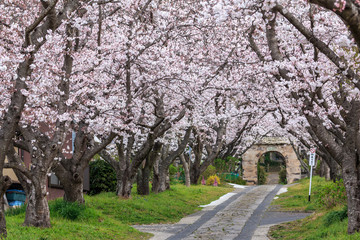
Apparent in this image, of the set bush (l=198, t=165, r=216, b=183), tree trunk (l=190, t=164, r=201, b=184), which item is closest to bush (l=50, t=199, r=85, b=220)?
tree trunk (l=190, t=164, r=201, b=184)

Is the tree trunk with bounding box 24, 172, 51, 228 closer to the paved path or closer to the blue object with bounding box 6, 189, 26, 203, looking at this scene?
the paved path

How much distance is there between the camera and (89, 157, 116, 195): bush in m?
22.9

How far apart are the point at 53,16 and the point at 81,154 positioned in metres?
6.46

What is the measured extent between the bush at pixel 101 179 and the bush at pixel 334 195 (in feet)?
37.5

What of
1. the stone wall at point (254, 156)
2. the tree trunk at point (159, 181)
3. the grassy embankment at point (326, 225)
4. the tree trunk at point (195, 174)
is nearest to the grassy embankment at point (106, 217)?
the tree trunk at point (159, 181)

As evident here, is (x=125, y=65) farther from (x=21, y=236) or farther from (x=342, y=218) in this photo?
(x=342, y=218)

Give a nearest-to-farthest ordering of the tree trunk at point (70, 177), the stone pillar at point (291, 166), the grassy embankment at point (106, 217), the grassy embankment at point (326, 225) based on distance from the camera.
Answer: the grassy embankment at point (326, 225), the grassy embankment at point (106, 217), the tree trunk at point (70, 177), the stone pillar at point (291, 166)

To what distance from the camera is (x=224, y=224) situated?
15.6 metres

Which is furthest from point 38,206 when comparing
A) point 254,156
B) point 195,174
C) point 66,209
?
point 254,156

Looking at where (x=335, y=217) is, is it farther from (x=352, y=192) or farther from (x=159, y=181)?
(x=159, y=181)

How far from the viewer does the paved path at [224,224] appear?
13266 millimetres

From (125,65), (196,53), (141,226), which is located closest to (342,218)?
(141,226)

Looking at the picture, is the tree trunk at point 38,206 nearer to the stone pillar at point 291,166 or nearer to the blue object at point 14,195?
the blue object at point 14,195

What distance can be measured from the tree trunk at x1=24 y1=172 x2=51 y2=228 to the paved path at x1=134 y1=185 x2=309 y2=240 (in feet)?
10.6
